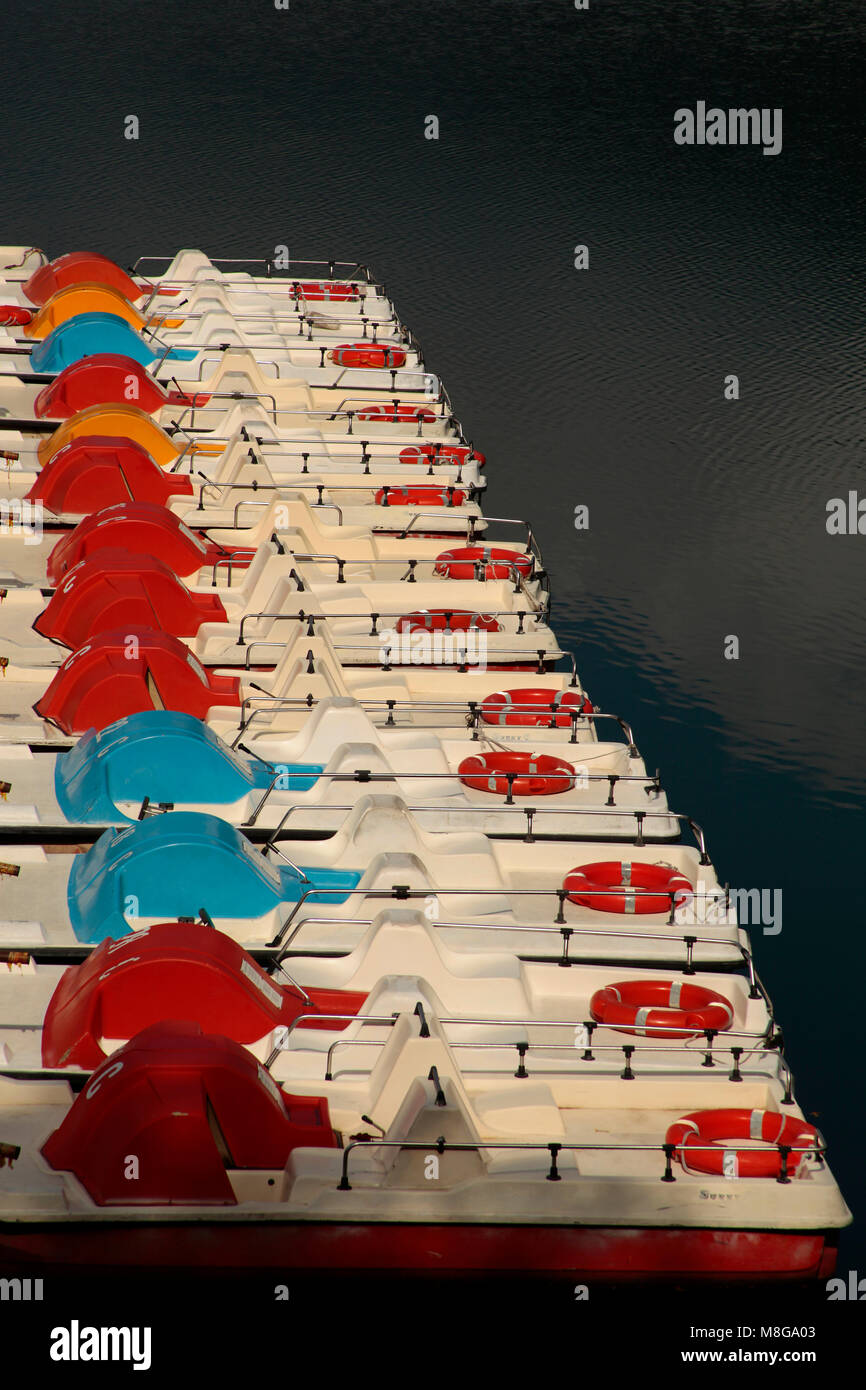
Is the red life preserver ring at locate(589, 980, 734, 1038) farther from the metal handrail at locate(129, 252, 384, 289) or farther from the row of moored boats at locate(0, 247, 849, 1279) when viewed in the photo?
the metal handrail at locate(129, 252, 384, 289)

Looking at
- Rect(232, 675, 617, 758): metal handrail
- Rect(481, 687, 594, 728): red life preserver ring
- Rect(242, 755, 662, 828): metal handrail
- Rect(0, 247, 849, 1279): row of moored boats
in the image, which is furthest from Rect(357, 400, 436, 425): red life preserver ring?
Rect(242, 755, 662, 828): metal handrail

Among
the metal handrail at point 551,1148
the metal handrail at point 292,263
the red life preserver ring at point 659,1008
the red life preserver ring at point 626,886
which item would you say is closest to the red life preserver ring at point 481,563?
the red life preserver ring at point 626,886

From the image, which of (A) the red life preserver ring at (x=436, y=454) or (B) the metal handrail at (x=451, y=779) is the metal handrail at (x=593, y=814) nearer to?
(B) the metal handrail at (x=451, y=779)

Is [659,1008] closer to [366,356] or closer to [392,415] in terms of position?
[392,415]

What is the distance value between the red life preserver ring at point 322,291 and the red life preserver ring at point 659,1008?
14.7 m

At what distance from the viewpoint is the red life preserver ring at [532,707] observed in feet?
47.6

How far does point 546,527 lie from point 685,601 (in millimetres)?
2240

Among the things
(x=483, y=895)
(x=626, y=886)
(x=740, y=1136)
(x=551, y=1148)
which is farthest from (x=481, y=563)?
(x=551, y=1148)

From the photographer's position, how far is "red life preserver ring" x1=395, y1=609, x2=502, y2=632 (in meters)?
15.9

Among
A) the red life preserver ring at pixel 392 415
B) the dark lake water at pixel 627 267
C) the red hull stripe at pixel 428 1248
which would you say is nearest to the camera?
the red hull stripe at pixel 428 1248

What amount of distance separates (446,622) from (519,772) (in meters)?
2.94

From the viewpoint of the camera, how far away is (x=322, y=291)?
24141 mm

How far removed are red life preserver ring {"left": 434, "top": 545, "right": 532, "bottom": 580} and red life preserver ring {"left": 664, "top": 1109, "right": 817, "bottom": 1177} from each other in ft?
25.6
